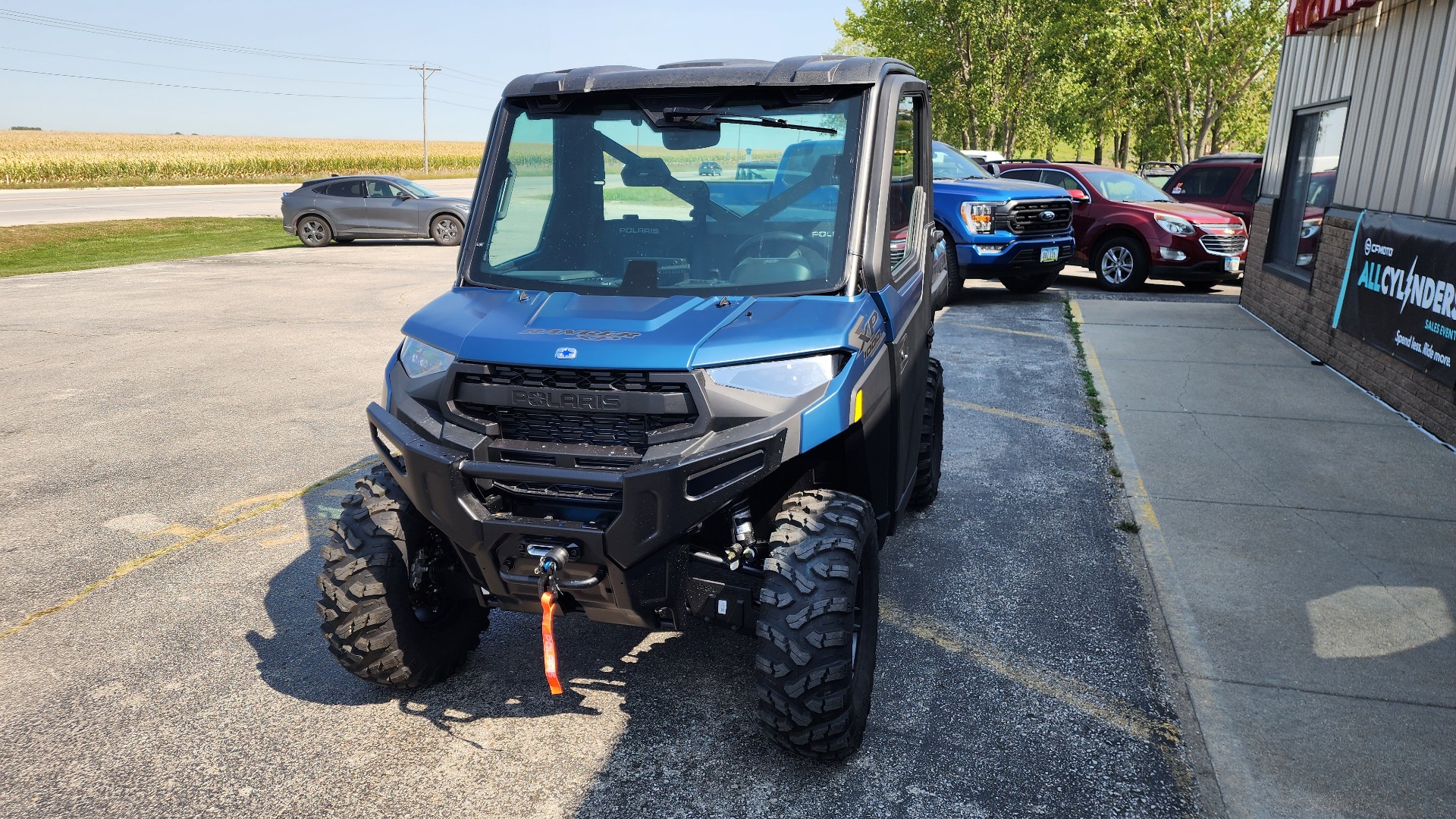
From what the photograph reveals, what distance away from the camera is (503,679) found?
4129 mm

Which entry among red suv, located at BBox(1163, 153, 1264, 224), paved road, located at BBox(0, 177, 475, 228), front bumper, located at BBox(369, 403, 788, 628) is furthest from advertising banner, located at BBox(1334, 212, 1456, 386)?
paved road, located at BBox(0, 177, 475, 228)

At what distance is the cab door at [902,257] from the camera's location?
374 cm

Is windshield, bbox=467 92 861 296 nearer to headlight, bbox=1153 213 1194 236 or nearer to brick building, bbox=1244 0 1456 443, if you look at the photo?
brick building, bbox=1244 0 1456 443

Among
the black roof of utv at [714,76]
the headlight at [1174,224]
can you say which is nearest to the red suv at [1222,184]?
the headlight at [1174,224]

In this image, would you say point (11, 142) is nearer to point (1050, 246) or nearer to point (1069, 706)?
point (1050, 246)

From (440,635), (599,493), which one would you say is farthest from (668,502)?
(440,635)

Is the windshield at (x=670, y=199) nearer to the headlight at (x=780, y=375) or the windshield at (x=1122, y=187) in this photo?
the headlight at (x=780, y=375)

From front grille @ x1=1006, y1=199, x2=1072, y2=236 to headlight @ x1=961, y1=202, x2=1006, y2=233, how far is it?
0.23 meters

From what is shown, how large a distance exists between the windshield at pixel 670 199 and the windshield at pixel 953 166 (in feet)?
33.9

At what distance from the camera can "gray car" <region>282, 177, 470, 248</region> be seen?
22234 mm

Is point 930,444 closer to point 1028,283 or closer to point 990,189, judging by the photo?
point 990,189

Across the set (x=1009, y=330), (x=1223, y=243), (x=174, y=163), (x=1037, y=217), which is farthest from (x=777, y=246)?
(x=174, y=163)

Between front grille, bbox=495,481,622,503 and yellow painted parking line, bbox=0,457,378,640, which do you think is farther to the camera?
yellow painted parking line, bbox=0,457,378,640

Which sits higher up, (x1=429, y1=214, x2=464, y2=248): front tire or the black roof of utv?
the black roof of utv
